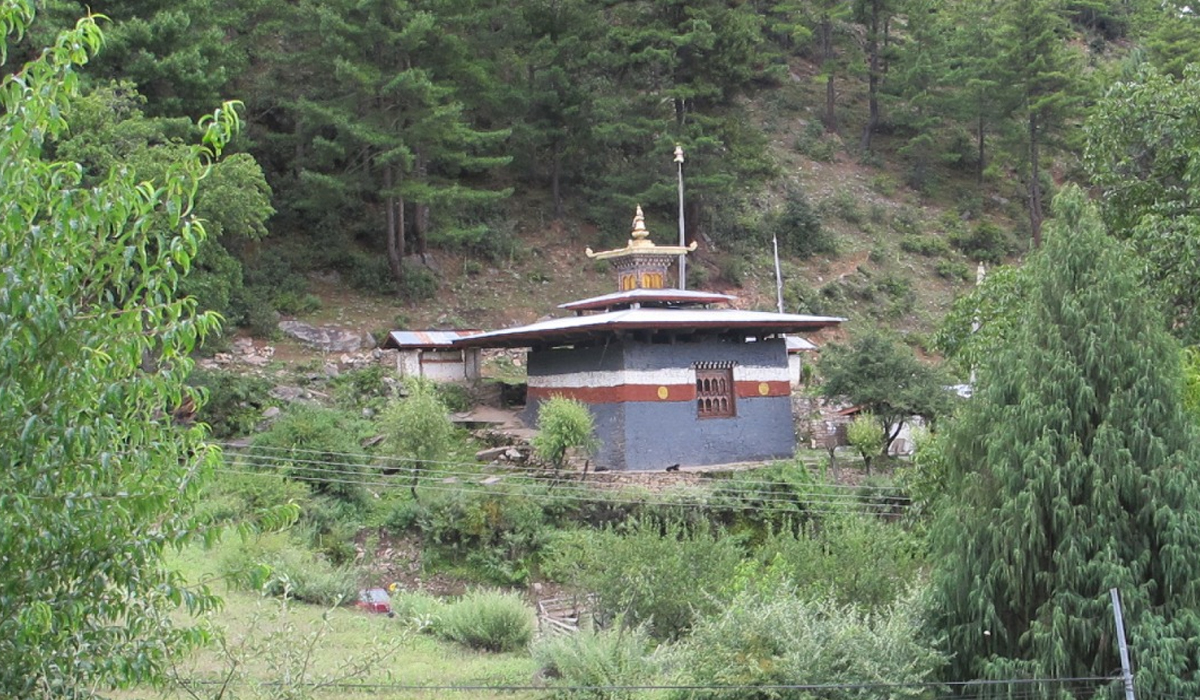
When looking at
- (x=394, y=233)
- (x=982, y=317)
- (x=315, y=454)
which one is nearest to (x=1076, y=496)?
(x=982, y=317)

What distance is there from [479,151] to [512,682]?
29.7 m

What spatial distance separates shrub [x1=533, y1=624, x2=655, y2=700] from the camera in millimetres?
13375

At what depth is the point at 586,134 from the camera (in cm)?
4456

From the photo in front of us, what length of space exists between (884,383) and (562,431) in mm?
9145

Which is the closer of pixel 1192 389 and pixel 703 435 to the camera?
pixel 1192 389

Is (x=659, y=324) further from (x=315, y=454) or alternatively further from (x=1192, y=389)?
(x=1192, y=389)

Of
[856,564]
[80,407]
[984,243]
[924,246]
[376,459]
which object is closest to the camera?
[80,407]

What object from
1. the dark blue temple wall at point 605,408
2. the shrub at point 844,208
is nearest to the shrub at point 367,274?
the dark blue temple wall at point 605,408

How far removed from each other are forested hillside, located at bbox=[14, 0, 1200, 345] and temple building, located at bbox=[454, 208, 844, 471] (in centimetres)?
807

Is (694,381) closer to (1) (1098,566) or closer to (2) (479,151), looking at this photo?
(1) (1098,566)

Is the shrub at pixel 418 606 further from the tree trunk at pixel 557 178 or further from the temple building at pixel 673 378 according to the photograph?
the tree trunk at pixel 557 178

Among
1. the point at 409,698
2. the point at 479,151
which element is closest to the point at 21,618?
the point at 409,698

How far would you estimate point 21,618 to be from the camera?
5.92 meters

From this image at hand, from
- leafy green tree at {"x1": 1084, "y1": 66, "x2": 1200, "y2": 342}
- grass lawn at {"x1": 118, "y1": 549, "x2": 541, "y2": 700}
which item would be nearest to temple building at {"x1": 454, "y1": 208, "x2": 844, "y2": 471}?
grass lawn at {"x1": 118, "y1": 549, "x2": 541, "y2": 700}
